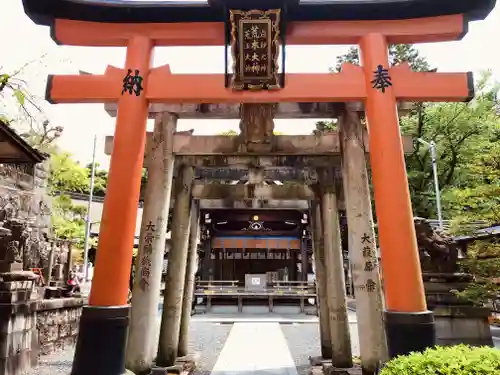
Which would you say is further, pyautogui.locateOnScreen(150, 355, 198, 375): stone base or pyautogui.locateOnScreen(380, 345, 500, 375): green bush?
pyautogui.locateOnScreen(150, 355, 198, 375): stone base

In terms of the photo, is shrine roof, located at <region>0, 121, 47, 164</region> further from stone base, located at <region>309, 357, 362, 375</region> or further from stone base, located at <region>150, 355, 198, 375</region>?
stone base, located at <region>309, 357, 362, 375</region>

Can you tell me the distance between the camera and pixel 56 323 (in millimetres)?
9539

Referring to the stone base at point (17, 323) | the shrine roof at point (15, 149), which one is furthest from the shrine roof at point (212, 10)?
the stone base at point (17, 323)

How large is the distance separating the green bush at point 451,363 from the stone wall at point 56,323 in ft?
28.7

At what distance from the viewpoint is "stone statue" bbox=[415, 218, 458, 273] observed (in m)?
8.12

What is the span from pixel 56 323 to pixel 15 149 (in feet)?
19.9

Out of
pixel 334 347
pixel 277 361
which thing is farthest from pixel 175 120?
pixel 277 361

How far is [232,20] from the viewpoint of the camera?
15.8 ft

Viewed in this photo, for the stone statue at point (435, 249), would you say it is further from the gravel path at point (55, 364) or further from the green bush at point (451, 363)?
the gravel path at point (55, 364)

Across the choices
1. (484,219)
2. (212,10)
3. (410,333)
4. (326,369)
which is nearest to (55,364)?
(326,369)

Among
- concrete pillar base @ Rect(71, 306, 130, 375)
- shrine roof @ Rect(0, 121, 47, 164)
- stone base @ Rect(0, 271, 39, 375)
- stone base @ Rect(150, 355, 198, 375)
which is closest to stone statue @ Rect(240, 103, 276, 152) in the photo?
concrete pillar base @ Rect(71, 306, 130, 375)

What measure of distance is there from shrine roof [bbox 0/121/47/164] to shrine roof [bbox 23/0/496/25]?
180 centimetres

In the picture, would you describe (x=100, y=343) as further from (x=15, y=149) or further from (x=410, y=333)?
(x=410, y=333)

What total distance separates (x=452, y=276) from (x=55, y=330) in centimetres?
1010
